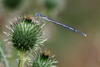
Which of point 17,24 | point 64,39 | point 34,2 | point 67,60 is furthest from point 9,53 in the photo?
point 64,39

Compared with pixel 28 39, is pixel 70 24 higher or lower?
higher

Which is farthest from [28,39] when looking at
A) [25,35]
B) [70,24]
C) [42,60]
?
[70,24]

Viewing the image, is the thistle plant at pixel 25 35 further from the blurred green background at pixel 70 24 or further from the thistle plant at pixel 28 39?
the blurred green background at pixel 70 24

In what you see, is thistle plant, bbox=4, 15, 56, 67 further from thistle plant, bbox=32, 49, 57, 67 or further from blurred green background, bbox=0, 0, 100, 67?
blurred green background, bbox=0, 0, 100, 67

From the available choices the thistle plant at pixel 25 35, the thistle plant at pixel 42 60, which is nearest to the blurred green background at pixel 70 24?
the thistle plant at pixel 25 35

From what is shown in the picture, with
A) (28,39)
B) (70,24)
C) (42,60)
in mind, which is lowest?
(42,60)

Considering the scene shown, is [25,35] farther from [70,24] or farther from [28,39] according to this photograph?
[70,24]

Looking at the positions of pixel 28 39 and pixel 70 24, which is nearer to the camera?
pixel 28 39

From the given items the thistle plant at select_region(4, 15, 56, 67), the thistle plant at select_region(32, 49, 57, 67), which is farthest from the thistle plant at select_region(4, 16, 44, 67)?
the thistle plant at select_region(32, 49, 57, 67)
